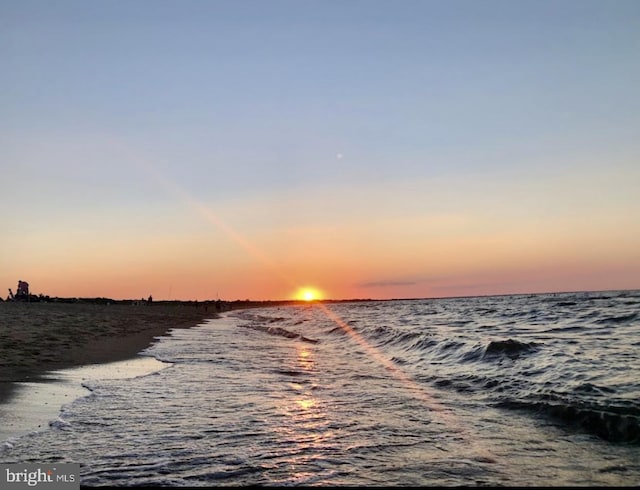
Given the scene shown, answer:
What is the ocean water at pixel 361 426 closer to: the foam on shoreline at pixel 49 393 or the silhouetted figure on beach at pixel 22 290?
the foam on shoreline at pixel 49 393

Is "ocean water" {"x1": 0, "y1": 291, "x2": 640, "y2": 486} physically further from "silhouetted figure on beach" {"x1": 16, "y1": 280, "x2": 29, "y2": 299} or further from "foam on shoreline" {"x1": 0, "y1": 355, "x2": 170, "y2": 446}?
"silhouetted figure on beach" {"x1": 16, "y1": 280, "x2": 29, "y2": 299}

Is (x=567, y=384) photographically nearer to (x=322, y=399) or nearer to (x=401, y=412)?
(x=401, y=412)

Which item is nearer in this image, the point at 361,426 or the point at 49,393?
the point at 361,426

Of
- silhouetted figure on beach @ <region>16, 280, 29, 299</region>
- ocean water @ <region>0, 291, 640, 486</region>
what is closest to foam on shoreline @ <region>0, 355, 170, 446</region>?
ocean water @ <region>0, 291, 640, 486</region>

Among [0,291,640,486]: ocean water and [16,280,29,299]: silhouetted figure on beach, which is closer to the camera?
[0,291,640,486]: ocean water

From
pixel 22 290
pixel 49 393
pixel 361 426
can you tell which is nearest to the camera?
pixel 361 426

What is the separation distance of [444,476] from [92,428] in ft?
17.1

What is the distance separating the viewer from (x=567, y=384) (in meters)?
11.3

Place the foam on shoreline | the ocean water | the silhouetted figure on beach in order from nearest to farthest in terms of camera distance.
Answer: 1. the ocean water
2. the foam on shoreline
3. the silhouetted figure on beach

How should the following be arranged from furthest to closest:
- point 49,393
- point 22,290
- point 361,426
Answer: point 22,290
point 49,393
point 361,426

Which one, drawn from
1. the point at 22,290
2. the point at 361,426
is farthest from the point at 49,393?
the point at 22,290

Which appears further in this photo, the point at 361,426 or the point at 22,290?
the point at 22,290

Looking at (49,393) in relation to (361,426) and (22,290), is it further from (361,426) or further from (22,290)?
(22,290)

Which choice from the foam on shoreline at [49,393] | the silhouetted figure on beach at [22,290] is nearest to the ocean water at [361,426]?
the foam on shoreline at [49,393]
